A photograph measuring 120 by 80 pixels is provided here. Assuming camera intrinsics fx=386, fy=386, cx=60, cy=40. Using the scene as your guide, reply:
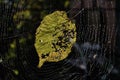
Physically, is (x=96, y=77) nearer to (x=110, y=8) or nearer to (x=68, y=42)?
(x=68, y=42)

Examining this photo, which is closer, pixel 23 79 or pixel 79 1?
pixel 79 1

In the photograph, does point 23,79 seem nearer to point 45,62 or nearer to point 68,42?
point 45,62

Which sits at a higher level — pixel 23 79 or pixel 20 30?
pixel 20 30

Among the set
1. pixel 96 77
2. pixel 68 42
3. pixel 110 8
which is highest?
pixel 110 8

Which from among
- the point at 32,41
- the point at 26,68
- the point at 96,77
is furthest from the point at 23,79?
the point at 96,77

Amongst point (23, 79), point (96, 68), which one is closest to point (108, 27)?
point (96, 68)

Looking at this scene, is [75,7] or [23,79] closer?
[75,7]
